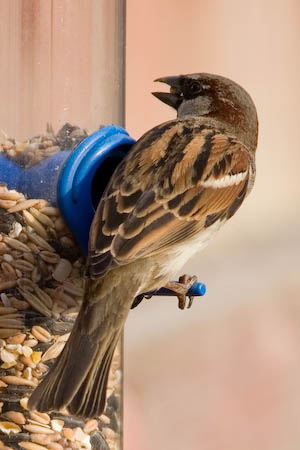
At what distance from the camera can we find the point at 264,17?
6.48m

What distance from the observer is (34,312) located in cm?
361

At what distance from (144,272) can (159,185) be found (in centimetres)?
25

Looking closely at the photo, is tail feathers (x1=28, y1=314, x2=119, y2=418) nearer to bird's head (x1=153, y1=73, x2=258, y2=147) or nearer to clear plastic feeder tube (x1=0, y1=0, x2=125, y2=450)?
clear plastic feeder tube (x1=0, y1=0, x2=125, y2=450)

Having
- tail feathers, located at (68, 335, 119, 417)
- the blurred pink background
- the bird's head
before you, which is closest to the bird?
tail feathers, located at (68, 335, 119, 417)

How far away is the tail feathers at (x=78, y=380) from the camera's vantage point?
3.38 meters

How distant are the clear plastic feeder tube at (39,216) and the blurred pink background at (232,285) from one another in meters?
1.69

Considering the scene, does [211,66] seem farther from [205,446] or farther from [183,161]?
[183,161]

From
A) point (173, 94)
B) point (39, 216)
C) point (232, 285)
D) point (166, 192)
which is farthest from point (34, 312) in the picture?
point (232, 285)

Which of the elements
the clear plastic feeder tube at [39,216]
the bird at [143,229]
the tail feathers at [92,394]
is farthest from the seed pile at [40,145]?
the tail feathers at [92,394]

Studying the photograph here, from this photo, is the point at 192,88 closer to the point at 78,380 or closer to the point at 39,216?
the point at 39,216

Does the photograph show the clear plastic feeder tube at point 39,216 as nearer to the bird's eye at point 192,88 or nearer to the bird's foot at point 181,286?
the bird's foot at point 181,286

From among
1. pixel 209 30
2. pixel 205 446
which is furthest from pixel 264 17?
pixel 205 446

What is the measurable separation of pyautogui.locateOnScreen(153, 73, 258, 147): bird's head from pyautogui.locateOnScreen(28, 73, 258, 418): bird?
0.45 feet

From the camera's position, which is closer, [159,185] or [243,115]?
[159,185]
